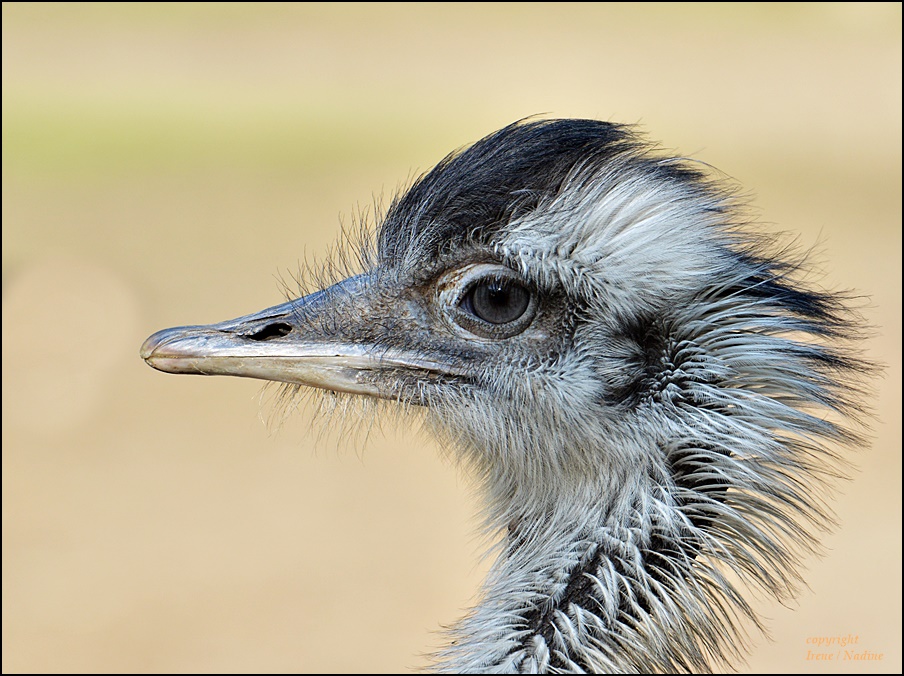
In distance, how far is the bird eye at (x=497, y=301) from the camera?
2049 mm

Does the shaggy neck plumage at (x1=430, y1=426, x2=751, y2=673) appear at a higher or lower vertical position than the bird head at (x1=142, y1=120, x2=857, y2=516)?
lower

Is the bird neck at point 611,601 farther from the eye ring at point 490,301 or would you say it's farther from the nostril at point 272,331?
the nostril at point 272,331

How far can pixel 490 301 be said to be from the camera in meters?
2.07

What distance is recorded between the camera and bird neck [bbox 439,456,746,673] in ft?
6.20

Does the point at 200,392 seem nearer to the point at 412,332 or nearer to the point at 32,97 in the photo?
the point at 412,332

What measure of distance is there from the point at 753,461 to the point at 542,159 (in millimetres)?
688

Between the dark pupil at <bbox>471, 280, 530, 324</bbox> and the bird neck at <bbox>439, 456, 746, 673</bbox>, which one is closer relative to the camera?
the bird neck at <bbox>439, 456, 746, 673</bbox>

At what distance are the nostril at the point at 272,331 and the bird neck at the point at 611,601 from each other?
658 millimetres

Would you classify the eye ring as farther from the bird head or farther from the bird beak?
the bird beak

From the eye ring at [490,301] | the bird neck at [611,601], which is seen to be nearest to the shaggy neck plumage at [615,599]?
the bird neck at [611,601]

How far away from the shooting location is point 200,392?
7.37 m

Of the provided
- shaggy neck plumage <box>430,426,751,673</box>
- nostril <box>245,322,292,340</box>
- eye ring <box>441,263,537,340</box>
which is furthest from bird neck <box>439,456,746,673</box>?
nostril <box>245,322,292,340</box>

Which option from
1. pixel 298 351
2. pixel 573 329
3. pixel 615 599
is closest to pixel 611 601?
pixel 615 599

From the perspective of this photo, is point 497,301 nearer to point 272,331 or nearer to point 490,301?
point 490,301
